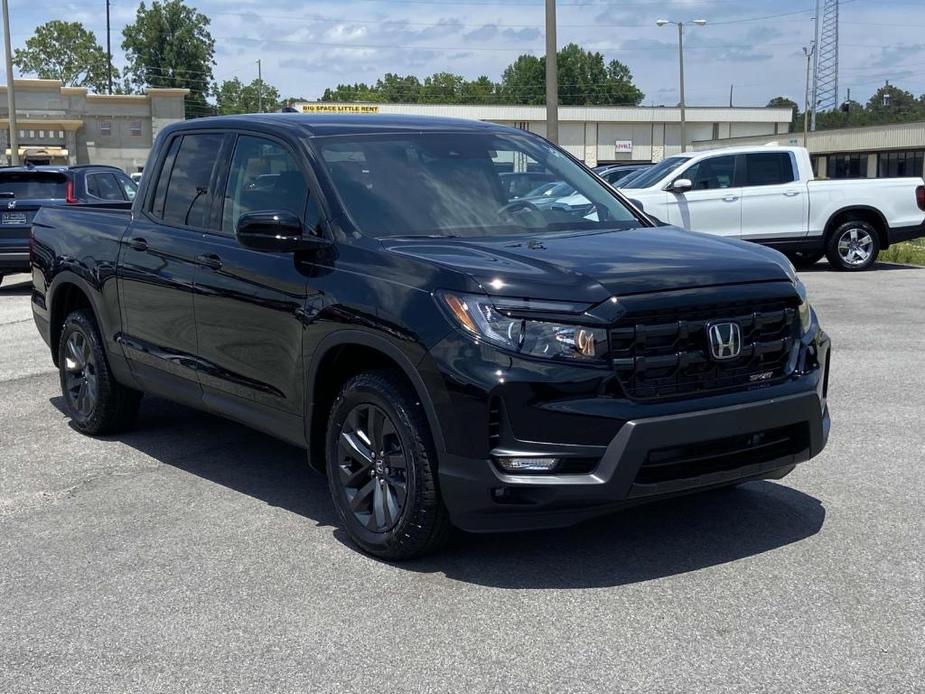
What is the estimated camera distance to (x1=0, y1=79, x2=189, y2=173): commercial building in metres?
75.8

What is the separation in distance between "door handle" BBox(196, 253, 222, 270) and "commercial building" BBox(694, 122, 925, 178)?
61464 millimetres

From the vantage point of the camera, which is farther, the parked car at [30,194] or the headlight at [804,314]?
the parked car at [30,194]

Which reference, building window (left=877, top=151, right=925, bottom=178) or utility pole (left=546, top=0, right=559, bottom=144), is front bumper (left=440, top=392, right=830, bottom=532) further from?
building window (left=877, top=151, right=925, bottom=178)

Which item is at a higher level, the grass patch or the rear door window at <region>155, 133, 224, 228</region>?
the rear door window at <region>155, 133, 224, 228</region>

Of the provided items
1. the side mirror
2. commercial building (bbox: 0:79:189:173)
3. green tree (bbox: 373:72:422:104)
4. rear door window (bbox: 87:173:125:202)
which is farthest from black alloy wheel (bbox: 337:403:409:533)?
green tree (bbox: 373:72:422:104)

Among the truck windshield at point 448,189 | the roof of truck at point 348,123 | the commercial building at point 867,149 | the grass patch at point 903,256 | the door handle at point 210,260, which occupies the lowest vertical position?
the grass patch at point 903,256

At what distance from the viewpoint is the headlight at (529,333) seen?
4.51 meters

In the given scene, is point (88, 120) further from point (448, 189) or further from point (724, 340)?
point (724, 340)

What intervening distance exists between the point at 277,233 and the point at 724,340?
2026 millimetres

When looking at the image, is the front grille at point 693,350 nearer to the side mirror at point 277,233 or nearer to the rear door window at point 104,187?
the side mirror at point 277,233

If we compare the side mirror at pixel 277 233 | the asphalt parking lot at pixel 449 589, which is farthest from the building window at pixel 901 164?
the side mirror at pixel 277 233

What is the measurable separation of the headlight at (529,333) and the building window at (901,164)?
67.2m

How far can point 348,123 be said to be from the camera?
6137mm

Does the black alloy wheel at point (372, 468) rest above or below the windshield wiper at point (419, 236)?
below
